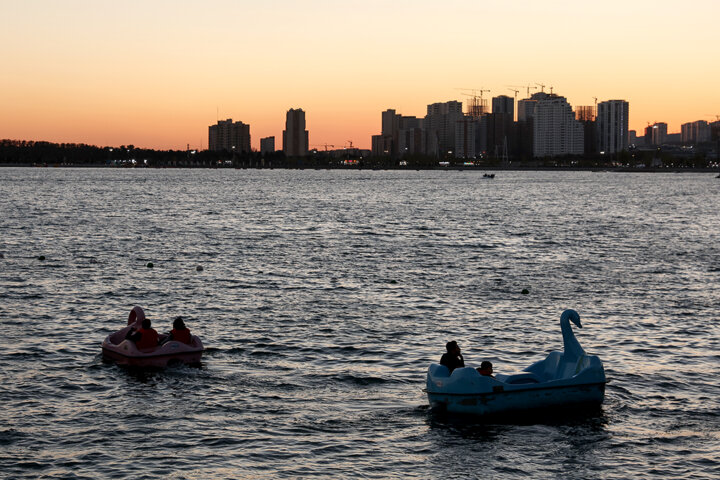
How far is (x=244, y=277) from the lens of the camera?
177 ft

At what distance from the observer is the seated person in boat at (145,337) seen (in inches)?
1141

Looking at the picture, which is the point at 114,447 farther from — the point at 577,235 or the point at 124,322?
the point at 577,235

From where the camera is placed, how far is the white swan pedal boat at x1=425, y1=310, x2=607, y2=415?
23281 mm

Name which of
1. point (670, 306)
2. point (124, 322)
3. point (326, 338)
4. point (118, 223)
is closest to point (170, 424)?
point (326, 338)

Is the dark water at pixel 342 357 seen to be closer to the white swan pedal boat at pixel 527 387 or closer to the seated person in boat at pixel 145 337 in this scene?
the white swan pedal boat at pixel 527 387

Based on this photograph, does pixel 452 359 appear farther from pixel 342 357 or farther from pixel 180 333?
pixel 180 333

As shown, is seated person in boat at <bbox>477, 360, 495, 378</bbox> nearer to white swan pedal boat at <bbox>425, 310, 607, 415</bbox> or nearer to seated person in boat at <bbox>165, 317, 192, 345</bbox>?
white swan pedal boat at <bbox>425, 310, 607, 415</bbox>

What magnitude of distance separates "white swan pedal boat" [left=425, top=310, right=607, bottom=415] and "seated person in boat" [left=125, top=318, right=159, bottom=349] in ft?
33.0

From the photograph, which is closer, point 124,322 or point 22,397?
point 22,397

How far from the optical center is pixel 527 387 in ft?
77.6

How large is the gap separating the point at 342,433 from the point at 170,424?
462cm

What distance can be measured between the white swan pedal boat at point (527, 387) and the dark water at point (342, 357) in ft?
1.63

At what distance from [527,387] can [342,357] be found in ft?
30.6

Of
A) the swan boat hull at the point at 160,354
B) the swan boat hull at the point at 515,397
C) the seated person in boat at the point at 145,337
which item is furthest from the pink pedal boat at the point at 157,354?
the swan boat hull at the point at 515,397
